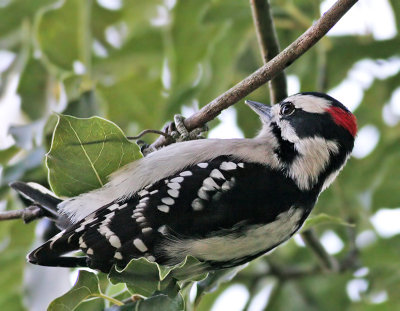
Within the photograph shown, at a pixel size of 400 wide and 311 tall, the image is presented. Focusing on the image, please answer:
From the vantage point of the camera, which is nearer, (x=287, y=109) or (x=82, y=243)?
(x=82, y=243)

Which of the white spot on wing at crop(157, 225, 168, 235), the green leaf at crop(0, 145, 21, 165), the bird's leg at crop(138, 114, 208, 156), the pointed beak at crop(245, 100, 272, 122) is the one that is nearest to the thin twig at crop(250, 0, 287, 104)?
the pointed beak at crop(245, 100, 272, 122)

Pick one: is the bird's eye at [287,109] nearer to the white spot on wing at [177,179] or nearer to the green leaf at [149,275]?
the white spot on wing at [177,179]

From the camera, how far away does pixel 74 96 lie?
449 centimetres

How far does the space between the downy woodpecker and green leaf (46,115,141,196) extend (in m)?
0.08

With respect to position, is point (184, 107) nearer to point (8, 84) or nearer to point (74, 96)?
Result: point (74, 96)

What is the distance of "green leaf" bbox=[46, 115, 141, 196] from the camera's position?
10.2 feet

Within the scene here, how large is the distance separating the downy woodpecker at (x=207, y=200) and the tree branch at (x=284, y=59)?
35cm

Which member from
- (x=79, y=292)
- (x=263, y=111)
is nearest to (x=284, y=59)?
(x=263, y=111)

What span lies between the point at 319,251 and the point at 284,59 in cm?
175

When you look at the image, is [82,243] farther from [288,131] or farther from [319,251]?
[319,251]

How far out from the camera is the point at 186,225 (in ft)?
10.2

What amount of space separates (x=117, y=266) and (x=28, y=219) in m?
0.58

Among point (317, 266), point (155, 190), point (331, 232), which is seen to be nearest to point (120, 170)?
point (155, 190)

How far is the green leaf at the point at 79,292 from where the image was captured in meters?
3.08
